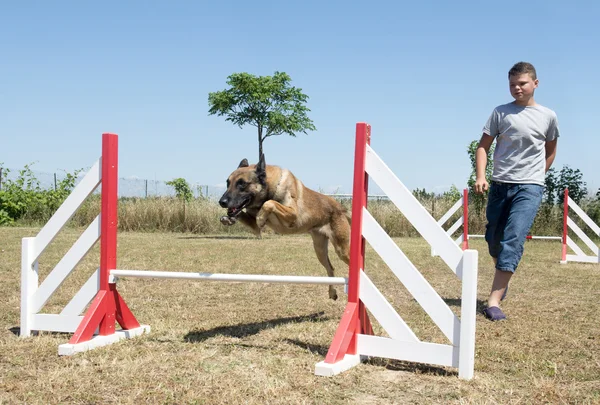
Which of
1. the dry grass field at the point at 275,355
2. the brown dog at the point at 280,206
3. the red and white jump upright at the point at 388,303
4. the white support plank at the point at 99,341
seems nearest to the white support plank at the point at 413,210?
the red and white jump upright at the point at 388,303

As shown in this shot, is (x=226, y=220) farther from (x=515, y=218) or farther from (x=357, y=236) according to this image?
(x=515, y=218)

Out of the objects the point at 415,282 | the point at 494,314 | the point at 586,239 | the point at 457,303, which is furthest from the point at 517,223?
the point at 586,239

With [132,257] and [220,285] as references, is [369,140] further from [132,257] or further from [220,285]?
[132,257]

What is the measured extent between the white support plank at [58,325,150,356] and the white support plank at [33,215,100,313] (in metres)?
0.58

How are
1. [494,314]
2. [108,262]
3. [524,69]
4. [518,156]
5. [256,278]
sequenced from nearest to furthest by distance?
[256,278] → [108,262] → [524,69] → [518,156] → [494,314]

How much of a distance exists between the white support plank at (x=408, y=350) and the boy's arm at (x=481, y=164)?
1469 mm

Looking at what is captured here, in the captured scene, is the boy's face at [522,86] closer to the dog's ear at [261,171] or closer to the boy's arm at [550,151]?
the boy's arm at [550,151]

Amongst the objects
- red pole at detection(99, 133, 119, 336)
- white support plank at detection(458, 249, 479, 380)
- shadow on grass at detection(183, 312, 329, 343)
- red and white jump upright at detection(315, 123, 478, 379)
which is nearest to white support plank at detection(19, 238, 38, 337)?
red pole at detection(99, 133, 119, 336)

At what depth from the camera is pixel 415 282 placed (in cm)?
348

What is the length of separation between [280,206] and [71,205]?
1620 millimetres

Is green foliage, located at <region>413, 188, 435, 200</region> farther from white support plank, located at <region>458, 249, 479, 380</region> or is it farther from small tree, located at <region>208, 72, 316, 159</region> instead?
white support plank, located at <region>458, 249, 479, 380</region>

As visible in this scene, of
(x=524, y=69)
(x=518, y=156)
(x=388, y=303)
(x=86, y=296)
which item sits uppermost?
(x=524, y=69)

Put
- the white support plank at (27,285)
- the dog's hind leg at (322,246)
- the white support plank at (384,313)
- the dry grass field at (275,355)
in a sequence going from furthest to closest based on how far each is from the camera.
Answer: the dog's hind leg at (322,246), the white support plank at (27,285), the white support plank at (384,313), the dry grass field at (275,355)

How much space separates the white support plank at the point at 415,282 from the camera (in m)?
3.34
